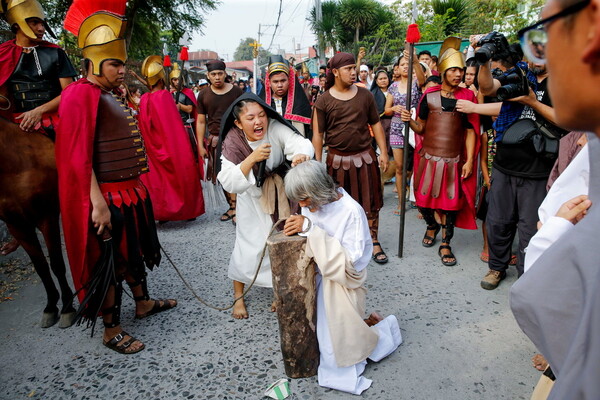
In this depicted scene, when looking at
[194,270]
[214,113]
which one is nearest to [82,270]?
[194,270]

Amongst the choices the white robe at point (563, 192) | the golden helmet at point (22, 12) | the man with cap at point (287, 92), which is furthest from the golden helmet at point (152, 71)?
the white robe at point (563, 192)

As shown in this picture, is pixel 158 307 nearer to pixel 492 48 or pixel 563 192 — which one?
pixel 563 192

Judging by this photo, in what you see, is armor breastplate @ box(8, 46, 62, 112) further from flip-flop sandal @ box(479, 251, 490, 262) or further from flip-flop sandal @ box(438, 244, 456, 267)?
flip-flop sandal @ box(479, 251, 490, 262)

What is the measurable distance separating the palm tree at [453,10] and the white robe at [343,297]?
13.4 meters

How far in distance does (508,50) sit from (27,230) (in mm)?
3747

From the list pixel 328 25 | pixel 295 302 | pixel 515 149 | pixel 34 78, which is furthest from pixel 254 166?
pixel 328 25

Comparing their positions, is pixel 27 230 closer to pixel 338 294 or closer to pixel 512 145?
pixel 338 294

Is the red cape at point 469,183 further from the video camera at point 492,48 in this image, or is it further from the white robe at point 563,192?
the white robe at point 563,192

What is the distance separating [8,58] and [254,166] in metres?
2.27

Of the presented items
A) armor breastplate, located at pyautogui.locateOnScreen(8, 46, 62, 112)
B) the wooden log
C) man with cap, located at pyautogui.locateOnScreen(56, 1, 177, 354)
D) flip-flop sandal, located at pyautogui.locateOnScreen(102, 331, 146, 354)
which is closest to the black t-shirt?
the wooden log

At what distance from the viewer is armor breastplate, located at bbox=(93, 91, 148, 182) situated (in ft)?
8.38

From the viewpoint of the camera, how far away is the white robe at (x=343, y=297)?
2160 mm

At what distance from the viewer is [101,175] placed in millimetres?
2609

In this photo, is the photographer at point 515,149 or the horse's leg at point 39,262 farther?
the horse's leg at point 39,262
